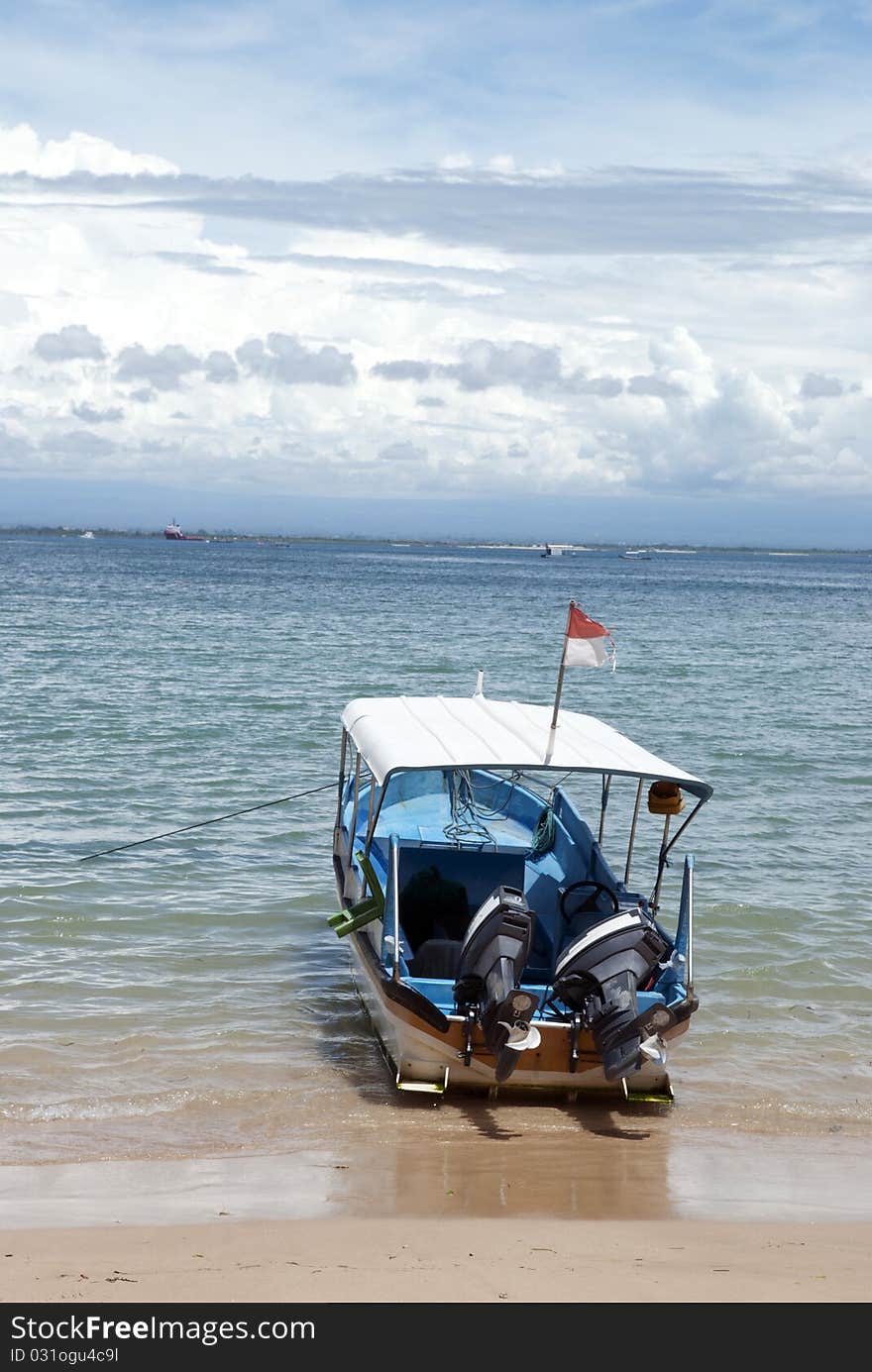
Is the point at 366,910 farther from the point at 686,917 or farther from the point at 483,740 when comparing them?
the point at 686,917

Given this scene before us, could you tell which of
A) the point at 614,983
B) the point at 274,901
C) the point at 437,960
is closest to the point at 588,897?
the point at 437,960

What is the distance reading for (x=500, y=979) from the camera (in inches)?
319

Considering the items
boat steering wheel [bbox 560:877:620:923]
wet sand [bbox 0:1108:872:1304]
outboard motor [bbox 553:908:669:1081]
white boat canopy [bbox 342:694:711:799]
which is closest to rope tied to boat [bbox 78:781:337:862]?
white boat canopy [bbox 342:694:711:799]

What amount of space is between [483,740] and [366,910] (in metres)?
1.51

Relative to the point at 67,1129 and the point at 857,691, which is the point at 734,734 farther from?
the point at 67,1129

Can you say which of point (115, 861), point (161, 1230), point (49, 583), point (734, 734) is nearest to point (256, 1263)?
point (161, 1230)

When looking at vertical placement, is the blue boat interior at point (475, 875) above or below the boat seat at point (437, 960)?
above

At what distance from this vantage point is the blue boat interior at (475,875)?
9.13 m

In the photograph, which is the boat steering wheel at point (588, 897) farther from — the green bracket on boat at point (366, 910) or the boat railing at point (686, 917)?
the green bracket on boat at point (366, 910)

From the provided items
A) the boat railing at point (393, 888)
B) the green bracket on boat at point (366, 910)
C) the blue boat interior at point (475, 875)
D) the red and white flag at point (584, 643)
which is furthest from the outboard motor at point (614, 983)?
the red and white flag at point (584, 643)

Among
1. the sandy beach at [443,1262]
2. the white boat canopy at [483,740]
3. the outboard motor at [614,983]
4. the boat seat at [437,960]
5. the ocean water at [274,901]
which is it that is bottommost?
the ocean water at [274,901]

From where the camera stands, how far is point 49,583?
70438 millimetres

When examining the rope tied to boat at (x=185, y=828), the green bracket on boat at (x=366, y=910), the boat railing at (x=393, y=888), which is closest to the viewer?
the boat railing at (x=393, y=888)

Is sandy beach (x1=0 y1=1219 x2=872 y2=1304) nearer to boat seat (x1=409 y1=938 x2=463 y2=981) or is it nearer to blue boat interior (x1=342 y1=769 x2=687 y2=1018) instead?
blue boat interior (x1=342 y1=769 x2=687 y2=1018)
